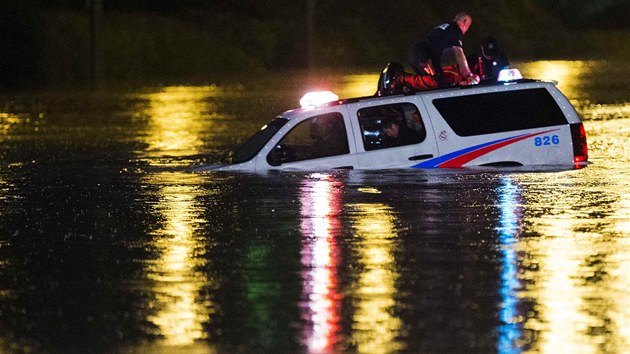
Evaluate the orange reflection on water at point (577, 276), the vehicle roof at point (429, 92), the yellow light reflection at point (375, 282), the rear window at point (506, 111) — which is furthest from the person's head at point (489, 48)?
the yellow light reflection at point (375, 282)

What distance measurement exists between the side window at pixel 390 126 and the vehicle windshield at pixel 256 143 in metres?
0.88

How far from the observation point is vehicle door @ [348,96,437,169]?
16.5 metres

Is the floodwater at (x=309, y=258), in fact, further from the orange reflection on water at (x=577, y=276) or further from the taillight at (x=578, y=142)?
the taillight at (x=578, y=142)

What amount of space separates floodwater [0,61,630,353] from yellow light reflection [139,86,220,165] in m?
1.20

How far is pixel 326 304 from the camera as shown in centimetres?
964

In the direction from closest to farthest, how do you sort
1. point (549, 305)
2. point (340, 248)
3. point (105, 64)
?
1. point (549, 305)
2. point (340, 248)
3. point (105, 64)

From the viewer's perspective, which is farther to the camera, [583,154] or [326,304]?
[583,154]

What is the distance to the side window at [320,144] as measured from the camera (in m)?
16.5

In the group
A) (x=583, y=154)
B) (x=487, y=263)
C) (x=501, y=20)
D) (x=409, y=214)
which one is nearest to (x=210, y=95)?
(x=583, y=154)

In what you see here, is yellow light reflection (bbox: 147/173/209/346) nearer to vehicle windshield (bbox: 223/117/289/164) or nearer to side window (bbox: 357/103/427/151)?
vehicle windshield (bbox: 223/117/289/164)

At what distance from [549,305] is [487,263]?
5.50 feet

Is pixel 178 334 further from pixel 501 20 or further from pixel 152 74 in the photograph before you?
pixel 501 20

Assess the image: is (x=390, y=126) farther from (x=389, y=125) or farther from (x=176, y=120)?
(x=176, y=120)

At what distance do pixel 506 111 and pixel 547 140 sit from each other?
550 mm
